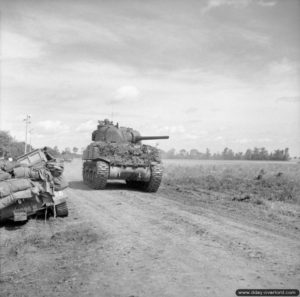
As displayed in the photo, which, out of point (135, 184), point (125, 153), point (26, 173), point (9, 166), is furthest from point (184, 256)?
point (135, 184)

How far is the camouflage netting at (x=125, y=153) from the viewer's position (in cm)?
1605

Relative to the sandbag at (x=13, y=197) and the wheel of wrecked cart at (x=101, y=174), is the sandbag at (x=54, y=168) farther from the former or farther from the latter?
the wheel of wrecked cart at (x=101, y=174)

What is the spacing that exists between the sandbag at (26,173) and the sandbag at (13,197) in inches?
23.6

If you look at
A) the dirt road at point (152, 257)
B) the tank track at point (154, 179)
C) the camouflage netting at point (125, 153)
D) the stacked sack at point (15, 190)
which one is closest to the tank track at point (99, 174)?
the camouflage netting at point (125, 153)

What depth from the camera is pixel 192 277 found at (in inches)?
211

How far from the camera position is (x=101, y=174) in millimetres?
15477

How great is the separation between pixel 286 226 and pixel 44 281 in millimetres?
5466

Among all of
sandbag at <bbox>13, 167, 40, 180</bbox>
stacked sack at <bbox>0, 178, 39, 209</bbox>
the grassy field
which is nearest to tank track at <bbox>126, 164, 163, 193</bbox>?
→ the grassy field

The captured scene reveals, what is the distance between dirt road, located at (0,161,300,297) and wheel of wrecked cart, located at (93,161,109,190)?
17.6 feet

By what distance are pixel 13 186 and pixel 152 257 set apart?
12.3 ft

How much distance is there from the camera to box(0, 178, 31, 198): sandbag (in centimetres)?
848

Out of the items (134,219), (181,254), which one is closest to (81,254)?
(181,254)

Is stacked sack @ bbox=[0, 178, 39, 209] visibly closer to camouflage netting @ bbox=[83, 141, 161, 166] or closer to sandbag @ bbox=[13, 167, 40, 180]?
sandbag @ bbox=[13, 167, 40, 180]

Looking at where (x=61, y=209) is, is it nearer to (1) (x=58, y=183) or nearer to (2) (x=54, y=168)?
(1) (x=58, y=183)
